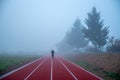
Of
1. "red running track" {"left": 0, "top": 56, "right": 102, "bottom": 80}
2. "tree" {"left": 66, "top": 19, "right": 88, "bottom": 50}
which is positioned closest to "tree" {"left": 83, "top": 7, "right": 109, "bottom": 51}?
"tree" {"left": 66, "top": 19, "right": 88, "bottom": 50}

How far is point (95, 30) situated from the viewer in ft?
124

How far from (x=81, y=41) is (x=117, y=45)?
73.5ft

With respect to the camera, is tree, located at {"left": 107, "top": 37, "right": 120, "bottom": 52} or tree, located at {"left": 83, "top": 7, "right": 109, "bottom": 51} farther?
tree, located at {"left": 83, "top": 7, "right": 109, "bottom": 51}

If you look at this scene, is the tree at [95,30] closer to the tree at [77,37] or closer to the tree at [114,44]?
the tree at [114,44]

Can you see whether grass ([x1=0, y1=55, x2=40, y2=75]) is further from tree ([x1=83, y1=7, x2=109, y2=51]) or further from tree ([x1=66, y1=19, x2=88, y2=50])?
tree ([x1=66, y1=19, x2=88, y2=50])

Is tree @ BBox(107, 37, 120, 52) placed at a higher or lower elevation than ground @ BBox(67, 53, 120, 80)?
higher

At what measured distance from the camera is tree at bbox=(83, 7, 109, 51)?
3725 cm

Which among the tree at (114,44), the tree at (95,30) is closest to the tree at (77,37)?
the tree at (95,30)

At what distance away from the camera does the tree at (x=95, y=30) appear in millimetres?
37250

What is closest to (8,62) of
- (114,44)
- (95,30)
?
(114,44)

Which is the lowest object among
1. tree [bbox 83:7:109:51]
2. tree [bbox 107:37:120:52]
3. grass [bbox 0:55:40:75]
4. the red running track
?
the red running track

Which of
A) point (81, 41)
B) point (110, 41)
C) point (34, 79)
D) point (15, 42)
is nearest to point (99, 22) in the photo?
point (110, 41)

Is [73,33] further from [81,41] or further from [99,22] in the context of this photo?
[99,22]

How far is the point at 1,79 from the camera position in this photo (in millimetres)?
13000
